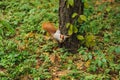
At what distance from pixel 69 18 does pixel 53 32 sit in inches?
24.0

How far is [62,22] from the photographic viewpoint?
4676 mm

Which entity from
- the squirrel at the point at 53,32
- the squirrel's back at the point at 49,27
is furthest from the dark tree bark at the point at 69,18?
the squirrel's back at the point at 49,27

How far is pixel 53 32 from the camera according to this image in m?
5.04

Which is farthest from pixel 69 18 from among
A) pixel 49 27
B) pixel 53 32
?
pixel 49 27

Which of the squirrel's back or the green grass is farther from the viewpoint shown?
the squirrel's back

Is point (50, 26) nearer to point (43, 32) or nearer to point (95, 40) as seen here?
point (43, 32)

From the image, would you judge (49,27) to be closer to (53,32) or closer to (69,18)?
(53,32)

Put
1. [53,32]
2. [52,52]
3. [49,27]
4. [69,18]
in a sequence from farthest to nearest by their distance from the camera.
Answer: [49,27]
[53,32]
[52,52]
[69,18]

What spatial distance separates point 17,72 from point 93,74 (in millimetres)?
1333

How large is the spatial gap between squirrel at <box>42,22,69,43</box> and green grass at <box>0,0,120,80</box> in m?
0.14

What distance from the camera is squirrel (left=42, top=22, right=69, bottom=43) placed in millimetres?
4715

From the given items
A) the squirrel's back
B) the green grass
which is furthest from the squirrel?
the green grass

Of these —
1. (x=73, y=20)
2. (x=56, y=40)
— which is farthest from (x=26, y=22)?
(x=73, y=20)

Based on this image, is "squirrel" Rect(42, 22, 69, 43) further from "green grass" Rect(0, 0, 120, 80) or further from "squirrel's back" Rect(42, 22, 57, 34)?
"green grass" Rect(0, 0, 120, 80)
